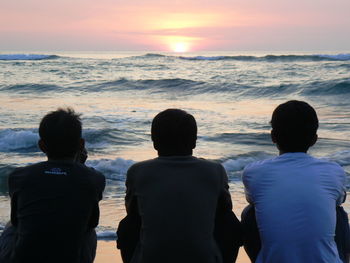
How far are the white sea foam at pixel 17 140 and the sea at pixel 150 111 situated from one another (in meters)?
0.02

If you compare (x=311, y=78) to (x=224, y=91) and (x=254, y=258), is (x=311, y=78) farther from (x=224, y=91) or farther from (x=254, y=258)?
(x=254, y=258)

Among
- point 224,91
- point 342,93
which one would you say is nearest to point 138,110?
point 224,91

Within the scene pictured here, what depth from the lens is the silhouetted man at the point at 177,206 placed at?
2.21 m

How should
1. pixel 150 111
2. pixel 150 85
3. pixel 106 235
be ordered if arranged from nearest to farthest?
pixel 106 235, pixel 150 111, pixel 150 85

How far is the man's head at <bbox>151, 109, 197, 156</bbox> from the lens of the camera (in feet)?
7.76

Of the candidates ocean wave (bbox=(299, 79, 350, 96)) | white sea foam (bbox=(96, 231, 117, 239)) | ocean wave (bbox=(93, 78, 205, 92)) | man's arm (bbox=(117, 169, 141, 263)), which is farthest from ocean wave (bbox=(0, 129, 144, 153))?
ocean wave (bbox=(93, 78, 205, 92))

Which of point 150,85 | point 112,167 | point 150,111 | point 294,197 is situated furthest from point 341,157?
point 150,85

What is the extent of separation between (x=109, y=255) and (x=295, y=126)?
2109 mm

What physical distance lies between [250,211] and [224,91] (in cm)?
1743

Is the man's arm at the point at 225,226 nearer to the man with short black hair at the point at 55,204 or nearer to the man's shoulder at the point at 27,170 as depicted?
the man with short black hair at the point at 55,204

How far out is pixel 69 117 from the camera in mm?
2461

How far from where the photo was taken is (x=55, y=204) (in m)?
2.36

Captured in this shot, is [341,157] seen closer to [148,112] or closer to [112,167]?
[112,167]

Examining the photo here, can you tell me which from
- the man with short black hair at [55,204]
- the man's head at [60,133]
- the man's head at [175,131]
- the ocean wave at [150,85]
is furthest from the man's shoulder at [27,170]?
the ocean wave at [150,85]
